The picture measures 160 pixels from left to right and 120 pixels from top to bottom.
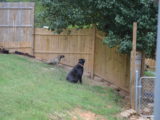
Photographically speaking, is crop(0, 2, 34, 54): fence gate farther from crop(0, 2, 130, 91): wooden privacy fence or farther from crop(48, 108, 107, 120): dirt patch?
crop(48, 108, 107, 120): dirt patch

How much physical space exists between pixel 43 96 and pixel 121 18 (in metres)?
4.39

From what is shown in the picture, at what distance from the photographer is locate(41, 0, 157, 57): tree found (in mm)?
11898

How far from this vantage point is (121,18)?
12.0 metres

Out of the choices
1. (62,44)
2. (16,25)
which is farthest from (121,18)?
(16,25)

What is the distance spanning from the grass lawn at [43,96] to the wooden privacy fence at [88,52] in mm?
1354

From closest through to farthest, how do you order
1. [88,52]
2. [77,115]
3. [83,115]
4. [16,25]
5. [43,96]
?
[77,115], [83,115], [43,96], [88,52], [16,25]

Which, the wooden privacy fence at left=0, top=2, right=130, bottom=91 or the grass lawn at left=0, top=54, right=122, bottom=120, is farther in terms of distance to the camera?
the wooden privacy fence at left=0, top=2, right=130, bottom=91

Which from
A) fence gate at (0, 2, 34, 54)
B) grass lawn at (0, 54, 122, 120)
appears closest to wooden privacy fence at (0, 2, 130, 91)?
fence gate at (0, 2, 34, 54)

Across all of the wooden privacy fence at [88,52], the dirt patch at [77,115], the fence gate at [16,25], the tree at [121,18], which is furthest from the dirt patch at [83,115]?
→ the fence gate at [16,25]

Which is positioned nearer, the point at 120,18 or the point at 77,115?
the point at 77,115

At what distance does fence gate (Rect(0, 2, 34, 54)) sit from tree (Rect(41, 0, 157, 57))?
3.43 metres

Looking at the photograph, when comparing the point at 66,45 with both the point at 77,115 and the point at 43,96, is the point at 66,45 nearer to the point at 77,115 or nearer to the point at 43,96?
the point at 43,96

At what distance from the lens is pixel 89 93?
1109 centimetres

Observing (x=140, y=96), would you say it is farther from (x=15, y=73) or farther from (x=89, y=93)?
(x=15, y=73)
